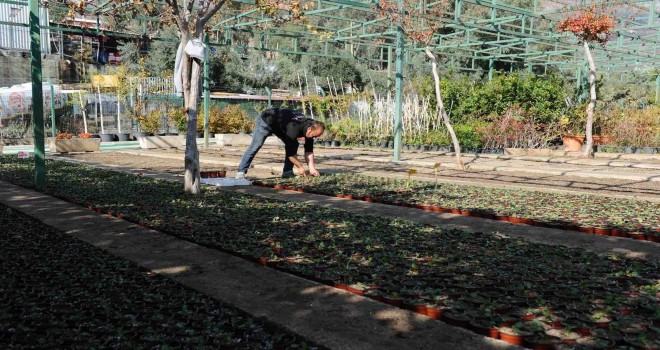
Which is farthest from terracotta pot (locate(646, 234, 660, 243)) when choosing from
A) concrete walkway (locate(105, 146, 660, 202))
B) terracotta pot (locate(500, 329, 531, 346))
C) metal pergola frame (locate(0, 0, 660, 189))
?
metal pergola frame (locate(0, 0, 660, 189))

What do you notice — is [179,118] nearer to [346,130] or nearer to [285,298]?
[346,130]

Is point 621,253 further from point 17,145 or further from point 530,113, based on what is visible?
point 17,145

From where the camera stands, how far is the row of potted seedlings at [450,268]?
9.70 ft

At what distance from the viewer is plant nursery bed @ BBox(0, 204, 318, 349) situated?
269 centimetres

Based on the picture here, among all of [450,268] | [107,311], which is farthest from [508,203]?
[107,311]

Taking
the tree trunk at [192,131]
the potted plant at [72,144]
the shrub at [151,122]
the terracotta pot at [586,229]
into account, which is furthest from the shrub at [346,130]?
the terracotta pot at [586,229]

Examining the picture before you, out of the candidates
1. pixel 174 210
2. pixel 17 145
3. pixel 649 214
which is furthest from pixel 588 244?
pixel 17 145

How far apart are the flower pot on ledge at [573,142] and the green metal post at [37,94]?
15218 millimetres

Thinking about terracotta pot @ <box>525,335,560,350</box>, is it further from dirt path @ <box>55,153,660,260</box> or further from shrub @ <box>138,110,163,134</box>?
shrub @ <box>138,110,163,134</box>

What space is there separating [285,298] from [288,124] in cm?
608

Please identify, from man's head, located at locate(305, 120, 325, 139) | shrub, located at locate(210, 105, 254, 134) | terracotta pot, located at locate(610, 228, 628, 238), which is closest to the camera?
terracotta pot, located at locate(610, 228, 628, 238)

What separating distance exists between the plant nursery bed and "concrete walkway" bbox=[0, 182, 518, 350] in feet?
0.44

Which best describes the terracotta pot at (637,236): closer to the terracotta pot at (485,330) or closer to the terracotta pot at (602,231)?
the terracotta pot at (602,231)

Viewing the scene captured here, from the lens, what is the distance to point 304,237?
5.09 meters
